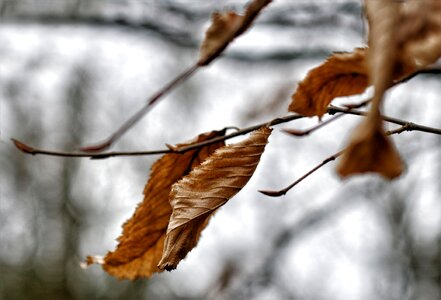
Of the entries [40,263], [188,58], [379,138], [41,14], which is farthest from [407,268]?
[379,138]

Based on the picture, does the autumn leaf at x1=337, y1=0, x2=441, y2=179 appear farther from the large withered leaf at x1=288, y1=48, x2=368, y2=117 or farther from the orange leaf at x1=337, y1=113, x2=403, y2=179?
the large withered leaf at x1=288, y1=48, x2=368, y2=117

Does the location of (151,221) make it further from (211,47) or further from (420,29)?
(420,29)

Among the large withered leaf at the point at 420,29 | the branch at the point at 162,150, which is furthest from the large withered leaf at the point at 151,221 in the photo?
the large withered leaf at the point at 420,29

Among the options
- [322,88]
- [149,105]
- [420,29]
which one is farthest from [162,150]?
[420,29]

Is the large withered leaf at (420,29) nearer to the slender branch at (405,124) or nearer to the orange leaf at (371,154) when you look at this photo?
the orange leaf at (371,154)

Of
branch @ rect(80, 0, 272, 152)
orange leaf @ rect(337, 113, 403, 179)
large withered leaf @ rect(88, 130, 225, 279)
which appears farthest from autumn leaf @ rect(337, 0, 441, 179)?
large withered leaf @ rect(88, 130, 225, 279)

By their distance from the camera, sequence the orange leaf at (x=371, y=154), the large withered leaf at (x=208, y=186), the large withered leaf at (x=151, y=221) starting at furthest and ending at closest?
the large withered leaf at (x=151, y=221), the large withered leaf at (x=208, y=186), the orange leaf at (x=371, y=154)
